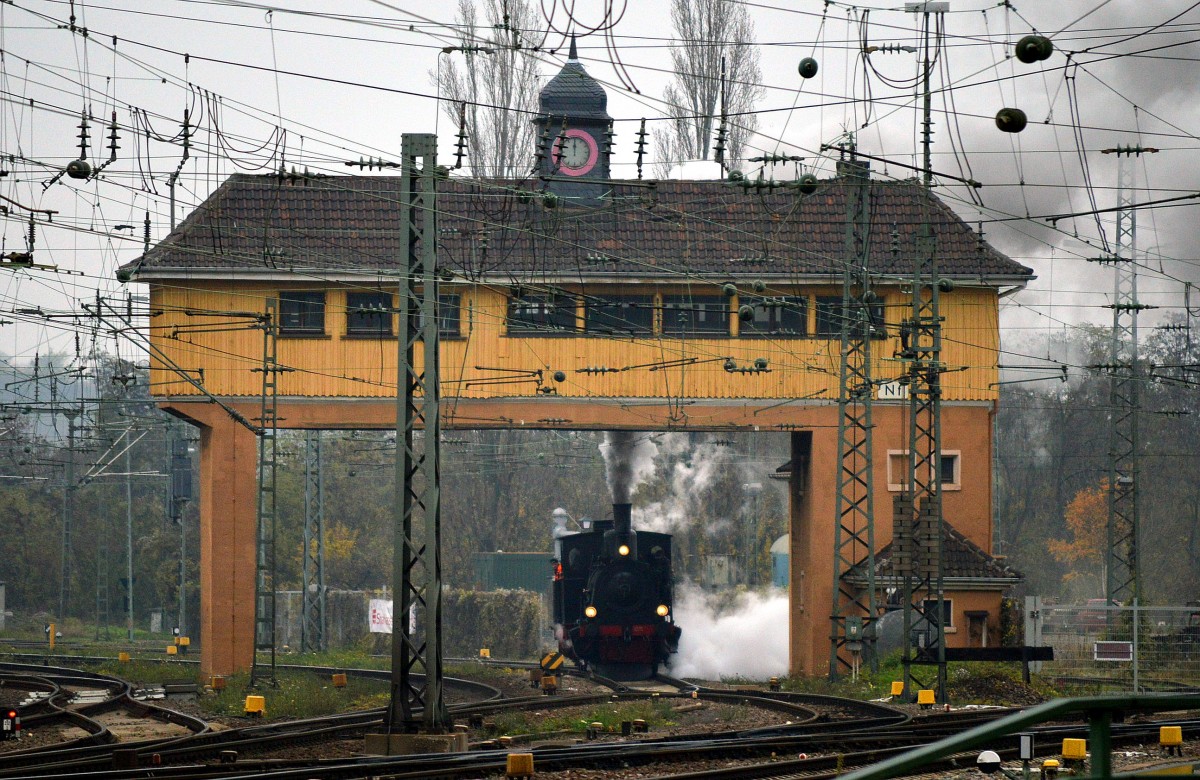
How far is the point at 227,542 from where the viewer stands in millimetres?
33812

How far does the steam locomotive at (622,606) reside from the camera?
35.7 metres

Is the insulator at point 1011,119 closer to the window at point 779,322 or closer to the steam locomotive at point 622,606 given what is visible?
the window at point 779,322

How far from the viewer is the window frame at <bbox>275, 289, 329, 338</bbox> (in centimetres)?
3422

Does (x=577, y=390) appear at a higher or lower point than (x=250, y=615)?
higher

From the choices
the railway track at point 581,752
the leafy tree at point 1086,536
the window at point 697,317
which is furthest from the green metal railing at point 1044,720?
the leafy tree at point 1086,536

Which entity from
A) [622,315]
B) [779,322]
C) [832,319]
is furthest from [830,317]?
[622,315]

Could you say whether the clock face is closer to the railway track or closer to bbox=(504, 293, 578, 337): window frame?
bbox=(504, 293, 578, 337): window frame

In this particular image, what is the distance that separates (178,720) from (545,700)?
622cm

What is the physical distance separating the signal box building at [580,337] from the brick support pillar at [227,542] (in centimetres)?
4

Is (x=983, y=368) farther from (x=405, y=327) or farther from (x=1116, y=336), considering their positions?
(x=405, y=327)

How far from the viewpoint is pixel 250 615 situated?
34.1 m

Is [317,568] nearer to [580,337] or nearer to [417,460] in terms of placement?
[580,337]

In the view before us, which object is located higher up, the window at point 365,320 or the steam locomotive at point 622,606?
the window at point 365,320

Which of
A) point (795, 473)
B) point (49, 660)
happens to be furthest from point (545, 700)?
point (49, 660)
